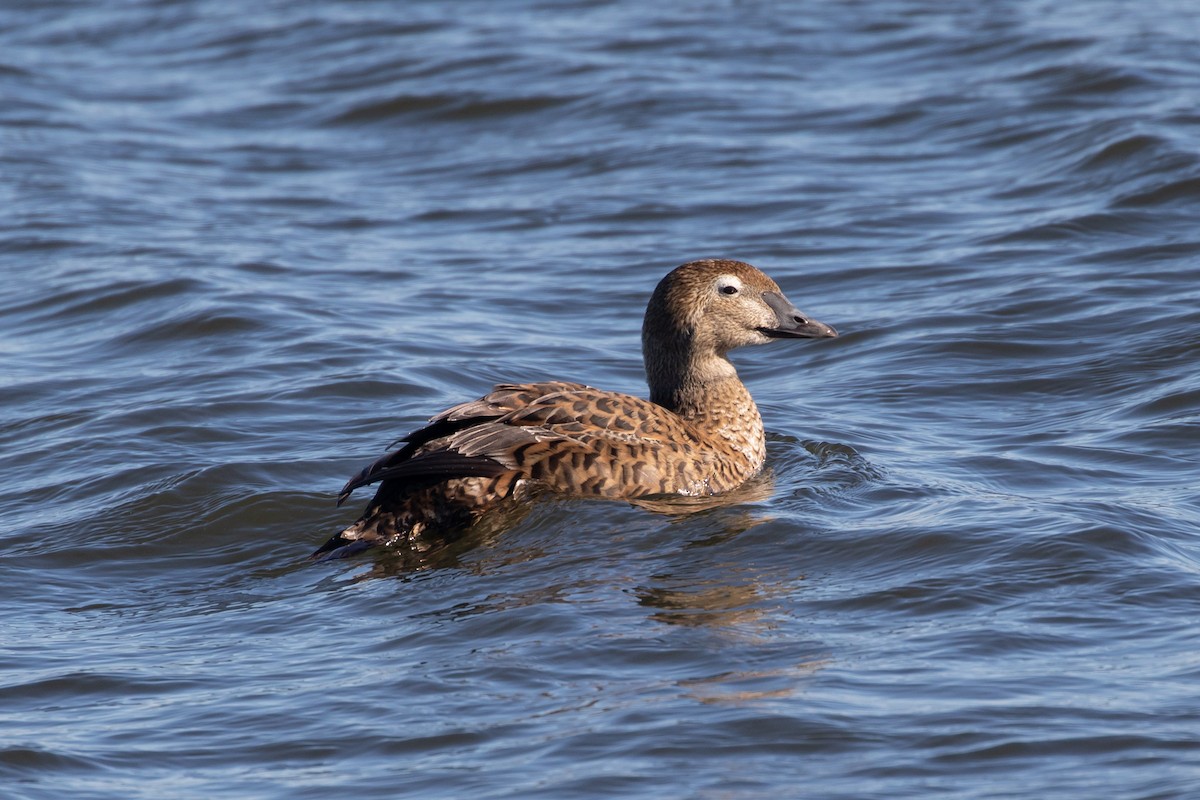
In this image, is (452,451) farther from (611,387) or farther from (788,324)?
(611,387)

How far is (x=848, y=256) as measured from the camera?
13.4 m

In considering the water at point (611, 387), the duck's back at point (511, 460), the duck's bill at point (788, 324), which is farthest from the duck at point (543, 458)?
the duck's bill at point (788, 324)

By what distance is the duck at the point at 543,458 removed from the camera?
780 cm

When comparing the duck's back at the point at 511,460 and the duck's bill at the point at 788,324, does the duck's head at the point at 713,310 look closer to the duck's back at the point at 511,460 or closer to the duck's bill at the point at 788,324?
the duck's bill at the point at 788,324

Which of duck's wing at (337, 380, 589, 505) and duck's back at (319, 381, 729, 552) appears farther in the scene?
duck's back at (319, 381, 729, 552)

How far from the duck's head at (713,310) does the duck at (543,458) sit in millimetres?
30

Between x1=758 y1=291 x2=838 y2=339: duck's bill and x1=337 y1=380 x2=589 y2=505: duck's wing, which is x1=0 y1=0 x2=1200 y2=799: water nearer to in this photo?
x1=337 y1=380 x2=589 y2=505: duck's wing

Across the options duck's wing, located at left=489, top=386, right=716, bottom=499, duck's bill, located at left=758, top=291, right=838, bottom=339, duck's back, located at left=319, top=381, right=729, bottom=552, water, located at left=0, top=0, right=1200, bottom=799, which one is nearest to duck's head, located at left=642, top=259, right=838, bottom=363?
duck's bill, located at left=758, top=291, right=838, bottom=339

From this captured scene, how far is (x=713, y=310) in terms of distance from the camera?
905 cm

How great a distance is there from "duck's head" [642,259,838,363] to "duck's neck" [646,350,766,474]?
0.24 ft

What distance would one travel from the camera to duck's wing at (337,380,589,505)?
7637 mm

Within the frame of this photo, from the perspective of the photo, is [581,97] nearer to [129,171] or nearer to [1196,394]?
[129,171]

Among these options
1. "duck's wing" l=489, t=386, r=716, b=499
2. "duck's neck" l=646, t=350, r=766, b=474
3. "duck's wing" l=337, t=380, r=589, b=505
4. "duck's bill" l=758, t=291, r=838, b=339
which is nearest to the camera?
"duck's wing" l=337, t=380, r=589, b=505

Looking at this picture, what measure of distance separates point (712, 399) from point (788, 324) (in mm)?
594
